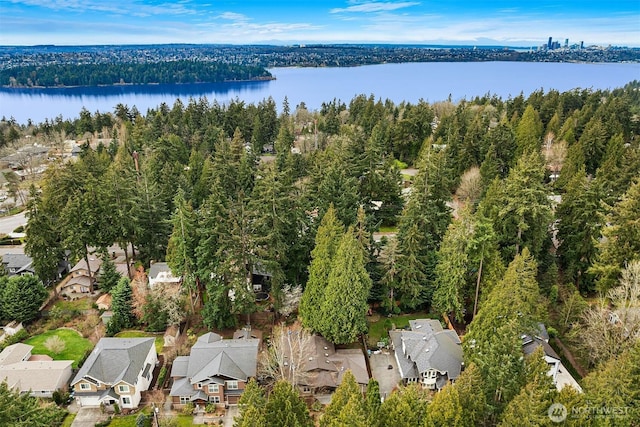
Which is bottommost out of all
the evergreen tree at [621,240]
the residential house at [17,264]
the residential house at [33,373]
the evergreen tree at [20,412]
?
the residential house at [33,373]

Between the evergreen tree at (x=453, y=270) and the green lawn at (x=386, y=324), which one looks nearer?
the evergreen tree at (x=453, y=270)

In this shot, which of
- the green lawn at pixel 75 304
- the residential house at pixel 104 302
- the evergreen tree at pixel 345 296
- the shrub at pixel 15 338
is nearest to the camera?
the evergreen tree at pixel 345 296

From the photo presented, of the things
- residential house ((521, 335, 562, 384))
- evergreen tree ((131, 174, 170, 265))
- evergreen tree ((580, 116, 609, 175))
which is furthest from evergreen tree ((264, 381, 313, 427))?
evergreen tree ((580, 116, 609, 175))

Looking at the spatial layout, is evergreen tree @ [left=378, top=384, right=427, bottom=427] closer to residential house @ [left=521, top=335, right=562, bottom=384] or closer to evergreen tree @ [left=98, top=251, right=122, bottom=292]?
residential house @ [left=521, top=335, right=562, bottom=384]

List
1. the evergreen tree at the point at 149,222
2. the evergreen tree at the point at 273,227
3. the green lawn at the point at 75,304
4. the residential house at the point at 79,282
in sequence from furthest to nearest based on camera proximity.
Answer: the residential house at the point at 79,282
the evergreen tree at the point at 149,222
the green lawn at the point at 75,304
the evergreen tree at the point at 273,227

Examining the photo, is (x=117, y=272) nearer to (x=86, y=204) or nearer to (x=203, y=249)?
(x=86, y=204)

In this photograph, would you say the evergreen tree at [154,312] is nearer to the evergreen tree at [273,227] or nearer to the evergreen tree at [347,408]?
the evergreen tree at [273,227]

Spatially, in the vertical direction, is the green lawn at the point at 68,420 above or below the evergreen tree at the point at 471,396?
below

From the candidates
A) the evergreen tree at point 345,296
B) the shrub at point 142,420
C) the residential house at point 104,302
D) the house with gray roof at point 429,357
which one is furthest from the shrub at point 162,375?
the house with gray roof at point 429,357
